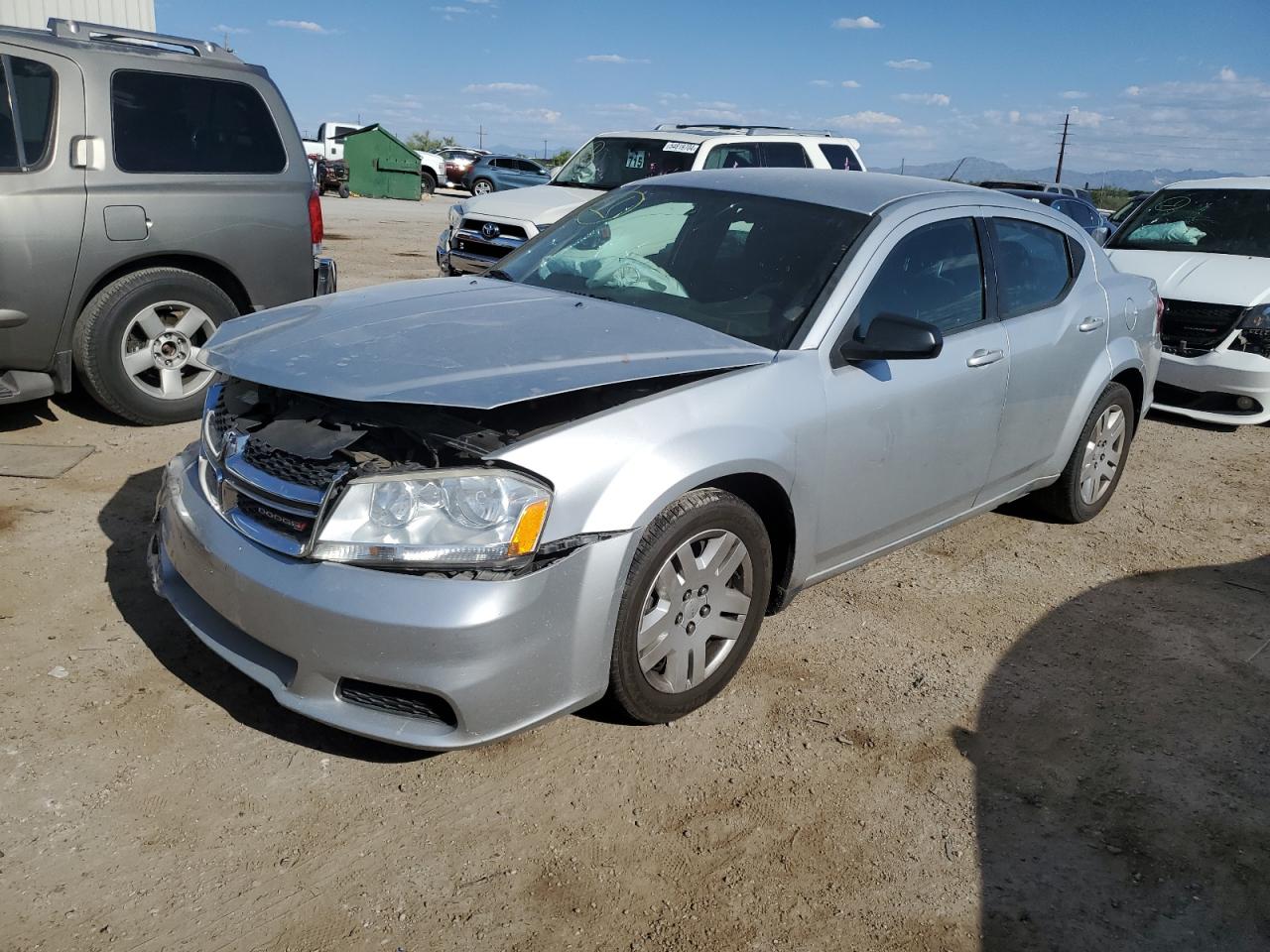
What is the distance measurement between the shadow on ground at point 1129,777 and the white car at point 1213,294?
334 cm

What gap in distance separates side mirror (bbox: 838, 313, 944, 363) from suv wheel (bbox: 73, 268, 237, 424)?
11.6ft

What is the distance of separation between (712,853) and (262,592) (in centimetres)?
138

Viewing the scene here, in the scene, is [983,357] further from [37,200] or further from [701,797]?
[37,200]

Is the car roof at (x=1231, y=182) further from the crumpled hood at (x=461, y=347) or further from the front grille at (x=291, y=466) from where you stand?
the front grille at (x=291, y=466)

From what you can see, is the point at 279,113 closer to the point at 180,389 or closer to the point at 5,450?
the point at 180,389

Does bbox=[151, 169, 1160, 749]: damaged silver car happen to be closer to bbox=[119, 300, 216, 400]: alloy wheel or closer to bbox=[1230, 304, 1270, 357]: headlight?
bbox=[119, 300, 216, 400]: alloy wheel

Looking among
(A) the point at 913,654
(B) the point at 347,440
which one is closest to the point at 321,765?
(B) the point at 347,440

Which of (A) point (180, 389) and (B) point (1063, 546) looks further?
(A) point (180, 389)

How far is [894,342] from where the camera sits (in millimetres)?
3328

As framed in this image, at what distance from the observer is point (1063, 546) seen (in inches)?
197

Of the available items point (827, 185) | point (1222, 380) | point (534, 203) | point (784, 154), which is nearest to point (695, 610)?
point (827, 185)

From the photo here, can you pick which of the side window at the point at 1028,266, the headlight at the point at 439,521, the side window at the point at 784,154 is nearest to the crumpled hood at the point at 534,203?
the side window at the point at 784,154

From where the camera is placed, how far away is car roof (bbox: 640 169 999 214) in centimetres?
391

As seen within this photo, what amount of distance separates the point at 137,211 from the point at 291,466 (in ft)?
11.0
